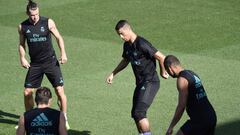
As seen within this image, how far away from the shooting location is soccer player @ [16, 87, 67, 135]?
27.5ft

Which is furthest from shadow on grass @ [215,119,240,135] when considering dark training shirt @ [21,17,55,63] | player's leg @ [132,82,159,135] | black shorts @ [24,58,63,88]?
dark training shirt @ [21,17,55,63]

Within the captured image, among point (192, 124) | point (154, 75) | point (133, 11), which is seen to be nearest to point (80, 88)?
point (154, 75)

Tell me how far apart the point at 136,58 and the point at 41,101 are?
10.2 ft

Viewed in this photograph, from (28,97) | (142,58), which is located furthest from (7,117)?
(142,58)

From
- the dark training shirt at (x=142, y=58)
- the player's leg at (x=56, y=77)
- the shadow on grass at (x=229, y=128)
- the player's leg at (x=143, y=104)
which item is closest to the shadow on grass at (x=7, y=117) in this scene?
the player's leg at (x=56, y=77)

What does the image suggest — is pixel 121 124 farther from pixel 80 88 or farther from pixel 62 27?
pixel 62 27

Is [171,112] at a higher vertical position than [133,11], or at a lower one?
lower

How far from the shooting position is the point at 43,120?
8.37 metres

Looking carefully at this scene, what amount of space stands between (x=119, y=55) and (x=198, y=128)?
7.77 m

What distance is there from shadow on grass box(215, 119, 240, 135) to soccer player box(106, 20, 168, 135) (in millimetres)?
1604

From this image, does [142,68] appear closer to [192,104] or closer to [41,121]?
[192,104]

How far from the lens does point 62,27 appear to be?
20.3 metres

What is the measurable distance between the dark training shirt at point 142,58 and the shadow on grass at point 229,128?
1.73 meters

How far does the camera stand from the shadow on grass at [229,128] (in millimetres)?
11934
